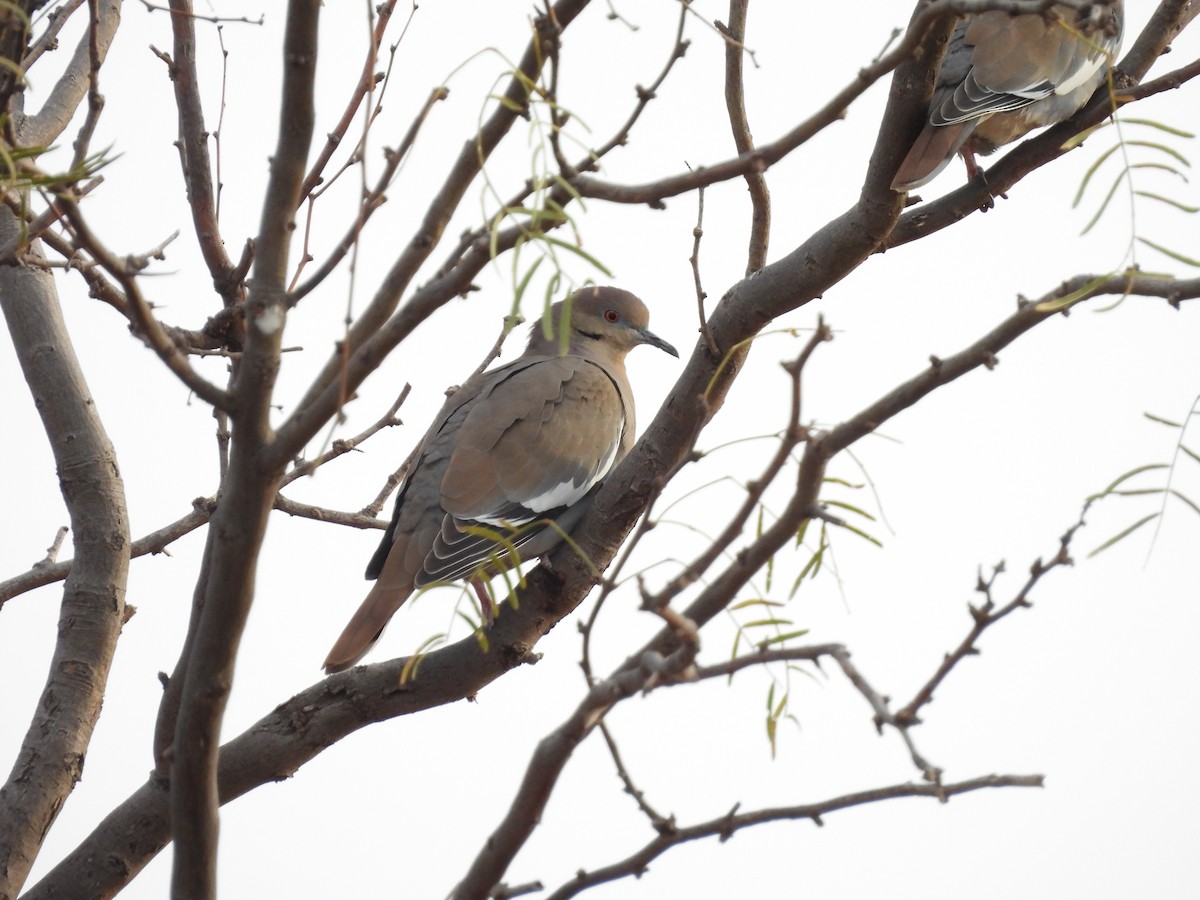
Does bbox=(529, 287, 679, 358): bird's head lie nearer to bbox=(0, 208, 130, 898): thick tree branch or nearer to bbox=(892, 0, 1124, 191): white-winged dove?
bbox=(892, 0, 1124, 191): white-winged dove

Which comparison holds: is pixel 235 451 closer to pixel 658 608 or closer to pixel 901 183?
pixel 658 608

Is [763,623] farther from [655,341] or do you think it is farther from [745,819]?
[655,341]

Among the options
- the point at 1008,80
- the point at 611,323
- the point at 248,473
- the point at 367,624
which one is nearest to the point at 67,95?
the point at 367,624

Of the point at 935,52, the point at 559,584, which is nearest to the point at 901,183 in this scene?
the point at 935,52

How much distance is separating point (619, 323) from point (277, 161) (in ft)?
12.4

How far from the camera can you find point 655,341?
568 cm

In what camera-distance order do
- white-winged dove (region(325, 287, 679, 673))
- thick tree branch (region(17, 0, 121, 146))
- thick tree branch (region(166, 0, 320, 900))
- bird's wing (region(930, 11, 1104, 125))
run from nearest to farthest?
1. thick tree branch (region(166, 0, 320, 900))
2. thick tree branch (region(17, 0, 121, 146))
3. white-winged dove (region(325, 287, 679, 673))
4. bird's wing (region(930, 11, 1104, 125))

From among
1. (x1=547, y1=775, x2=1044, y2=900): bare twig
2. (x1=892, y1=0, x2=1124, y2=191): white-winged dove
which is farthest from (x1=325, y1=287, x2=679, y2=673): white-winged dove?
(x1=547, y1=775, x2=1044, y2=900): bare twig

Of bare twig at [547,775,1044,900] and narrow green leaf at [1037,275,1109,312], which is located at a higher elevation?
narrow green leaf at [1037,275,1109,312]

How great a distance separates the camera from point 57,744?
126 inches

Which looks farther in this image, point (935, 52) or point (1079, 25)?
point (935, 52)

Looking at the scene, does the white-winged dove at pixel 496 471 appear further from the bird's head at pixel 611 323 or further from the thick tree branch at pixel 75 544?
the thick tree branch at pixel 75 544

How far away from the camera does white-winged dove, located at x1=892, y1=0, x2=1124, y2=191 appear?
13.3 feet

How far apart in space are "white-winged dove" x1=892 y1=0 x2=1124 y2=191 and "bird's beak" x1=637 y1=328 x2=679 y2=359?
61.4 inches
